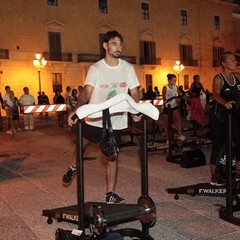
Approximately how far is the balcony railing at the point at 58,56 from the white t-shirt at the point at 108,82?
28190 millimetres

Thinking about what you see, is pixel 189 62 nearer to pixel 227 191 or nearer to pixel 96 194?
pixel 96 194

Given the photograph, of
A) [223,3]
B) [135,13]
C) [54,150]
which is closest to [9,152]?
[54,150]

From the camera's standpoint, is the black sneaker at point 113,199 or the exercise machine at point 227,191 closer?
the exercise machine at point 227,191

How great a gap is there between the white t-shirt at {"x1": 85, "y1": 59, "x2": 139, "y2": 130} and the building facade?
75.9ft

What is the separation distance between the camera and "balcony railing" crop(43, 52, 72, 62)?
31.3 metres

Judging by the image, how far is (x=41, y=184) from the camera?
5617 millimetres

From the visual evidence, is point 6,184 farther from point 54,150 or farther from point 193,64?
point 193,64

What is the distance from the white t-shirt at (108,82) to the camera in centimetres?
Result: 394

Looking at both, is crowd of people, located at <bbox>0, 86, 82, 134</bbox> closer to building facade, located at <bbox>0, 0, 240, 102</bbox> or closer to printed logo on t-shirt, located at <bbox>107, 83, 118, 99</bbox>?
printed logo on t-shirt, located at <bbox>107, 83, 118, 99</bbox>

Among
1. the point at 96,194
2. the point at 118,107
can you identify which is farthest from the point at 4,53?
the point at 118,107

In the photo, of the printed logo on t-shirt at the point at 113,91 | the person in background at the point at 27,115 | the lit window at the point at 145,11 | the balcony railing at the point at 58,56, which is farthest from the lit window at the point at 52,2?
the printed logo on t-shirt at the point at 113,91

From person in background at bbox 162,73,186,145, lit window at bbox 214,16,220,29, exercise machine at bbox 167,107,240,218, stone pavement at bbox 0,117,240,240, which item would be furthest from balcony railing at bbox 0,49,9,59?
exercise machine at bbox 167,107,240,218

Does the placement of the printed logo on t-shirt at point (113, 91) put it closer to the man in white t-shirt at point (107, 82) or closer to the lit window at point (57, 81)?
the man in white t-shirt at point (107, 82)

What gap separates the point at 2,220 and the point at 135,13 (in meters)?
34.9
